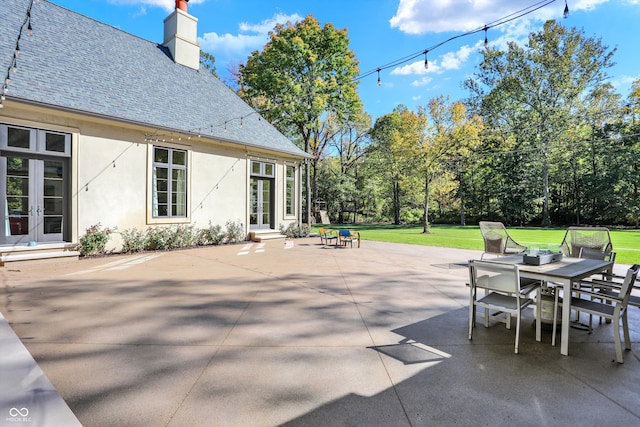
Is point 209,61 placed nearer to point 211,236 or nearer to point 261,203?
point 261,203

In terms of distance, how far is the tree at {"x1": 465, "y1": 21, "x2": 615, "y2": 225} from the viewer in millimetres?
22703

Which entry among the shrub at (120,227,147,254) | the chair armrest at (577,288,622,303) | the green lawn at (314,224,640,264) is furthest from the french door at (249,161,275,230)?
the chair armrest at (577,288,622,303)

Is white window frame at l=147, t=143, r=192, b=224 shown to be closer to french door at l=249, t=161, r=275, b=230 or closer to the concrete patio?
french door at l=249, t=161, r=275, b=230

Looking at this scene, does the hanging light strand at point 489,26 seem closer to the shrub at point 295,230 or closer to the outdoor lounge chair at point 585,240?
the outdoor lounge chair at point 585,240

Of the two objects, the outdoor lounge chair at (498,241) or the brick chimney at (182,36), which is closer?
the outdoor lounge chair at (498,241)

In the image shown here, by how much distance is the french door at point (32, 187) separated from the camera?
7188 millimetres

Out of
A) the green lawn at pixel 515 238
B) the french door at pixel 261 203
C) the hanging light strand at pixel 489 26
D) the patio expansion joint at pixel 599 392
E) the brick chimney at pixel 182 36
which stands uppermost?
the brick chimney at pixel 182 36

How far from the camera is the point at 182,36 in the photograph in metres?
12.8

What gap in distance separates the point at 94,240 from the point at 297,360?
311 inches

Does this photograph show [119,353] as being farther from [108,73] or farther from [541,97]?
[541,97]

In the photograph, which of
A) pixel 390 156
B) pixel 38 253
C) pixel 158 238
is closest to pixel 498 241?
pixel 158 238

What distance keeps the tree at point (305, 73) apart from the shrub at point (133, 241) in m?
11.5

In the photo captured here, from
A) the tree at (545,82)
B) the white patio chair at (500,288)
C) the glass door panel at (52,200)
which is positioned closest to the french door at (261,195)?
the glass door panel at (52,200)

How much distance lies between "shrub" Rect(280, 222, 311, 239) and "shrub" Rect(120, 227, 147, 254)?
5533mm
